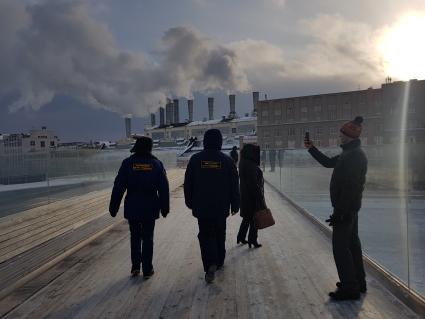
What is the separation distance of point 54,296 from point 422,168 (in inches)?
175

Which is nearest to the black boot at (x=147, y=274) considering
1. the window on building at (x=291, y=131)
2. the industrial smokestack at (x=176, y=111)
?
the window on building at (x=291, y=131)

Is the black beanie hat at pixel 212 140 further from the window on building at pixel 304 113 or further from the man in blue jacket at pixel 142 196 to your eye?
the window on building at pixel 304 113

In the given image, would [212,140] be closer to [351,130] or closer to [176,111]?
[351,130]

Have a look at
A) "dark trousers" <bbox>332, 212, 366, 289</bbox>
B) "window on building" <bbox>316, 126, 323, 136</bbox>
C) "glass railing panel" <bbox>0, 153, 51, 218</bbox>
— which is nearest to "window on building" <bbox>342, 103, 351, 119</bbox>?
"window on building" <bbox>316, 126, 323, 136</bbox>

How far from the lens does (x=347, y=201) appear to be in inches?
179

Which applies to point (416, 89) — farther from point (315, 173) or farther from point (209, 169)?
point (209, 169)

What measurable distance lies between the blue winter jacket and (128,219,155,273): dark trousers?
0.44ft

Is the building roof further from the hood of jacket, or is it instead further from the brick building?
the hood of jacket

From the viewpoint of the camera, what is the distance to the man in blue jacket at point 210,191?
5672 millimetres

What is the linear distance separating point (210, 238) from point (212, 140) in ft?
4.05

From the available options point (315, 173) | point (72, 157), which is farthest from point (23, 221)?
point (315, 173)

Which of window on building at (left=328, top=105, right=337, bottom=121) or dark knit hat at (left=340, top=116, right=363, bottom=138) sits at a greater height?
window on building at (left=328, top=105, right=337, bottom=121)

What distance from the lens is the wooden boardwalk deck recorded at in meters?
4.41

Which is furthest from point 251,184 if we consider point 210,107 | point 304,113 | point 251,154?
point 210,107
